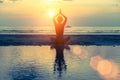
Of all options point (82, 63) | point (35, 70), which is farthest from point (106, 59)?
point (35, 70)

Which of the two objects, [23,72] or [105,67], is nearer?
[23,72]

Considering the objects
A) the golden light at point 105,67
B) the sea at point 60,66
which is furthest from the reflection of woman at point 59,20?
the golden light at point 105,67

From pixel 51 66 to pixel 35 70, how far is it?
5.26ft

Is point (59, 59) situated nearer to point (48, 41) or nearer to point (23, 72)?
point (23, 72)

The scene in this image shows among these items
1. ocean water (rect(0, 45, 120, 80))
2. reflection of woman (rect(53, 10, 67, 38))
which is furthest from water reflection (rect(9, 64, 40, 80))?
reflection of woman (rect(53, 10, 67, 38))

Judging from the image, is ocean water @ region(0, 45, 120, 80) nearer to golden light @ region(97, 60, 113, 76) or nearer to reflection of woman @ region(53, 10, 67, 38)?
golden light @ region(97, 60, 113, 76)

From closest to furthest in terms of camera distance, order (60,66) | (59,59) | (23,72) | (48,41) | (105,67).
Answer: (23,72) → (105,67) → (60,66) → (59,59) → (48,41)

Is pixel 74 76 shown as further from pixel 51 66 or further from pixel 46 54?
pixel 46 54

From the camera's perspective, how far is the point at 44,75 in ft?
59.6

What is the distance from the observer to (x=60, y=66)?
2111cm

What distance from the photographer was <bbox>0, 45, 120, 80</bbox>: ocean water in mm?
17938

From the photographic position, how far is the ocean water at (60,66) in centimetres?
1794

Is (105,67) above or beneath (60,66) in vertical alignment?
above

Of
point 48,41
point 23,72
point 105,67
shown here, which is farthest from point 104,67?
point 48,41
